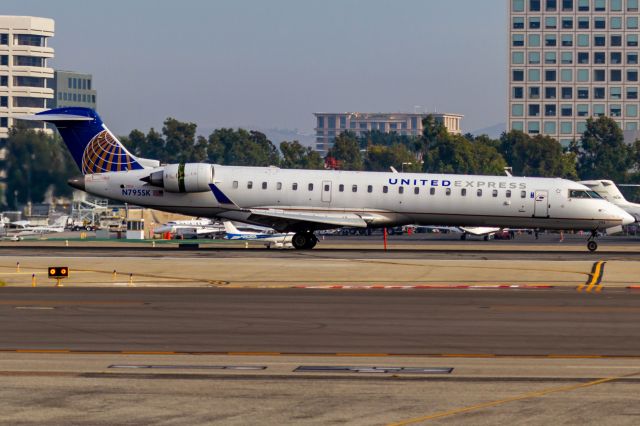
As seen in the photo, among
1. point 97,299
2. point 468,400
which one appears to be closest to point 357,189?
point 97,299

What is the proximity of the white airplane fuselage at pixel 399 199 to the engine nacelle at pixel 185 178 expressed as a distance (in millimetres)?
248

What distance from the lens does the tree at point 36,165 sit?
7575 centimetres

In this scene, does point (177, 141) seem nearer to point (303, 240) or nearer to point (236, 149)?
point (236, 149)

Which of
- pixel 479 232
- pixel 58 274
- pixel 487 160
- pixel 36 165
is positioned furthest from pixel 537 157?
pixel 58 274

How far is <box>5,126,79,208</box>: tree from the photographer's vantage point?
75750 millimetres

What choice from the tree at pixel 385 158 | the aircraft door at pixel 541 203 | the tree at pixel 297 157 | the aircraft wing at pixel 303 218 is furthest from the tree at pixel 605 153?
the aircraft wing at pixel 303 218

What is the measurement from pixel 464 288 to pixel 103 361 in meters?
16.2

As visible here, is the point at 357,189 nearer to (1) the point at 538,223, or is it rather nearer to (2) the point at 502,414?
(1) the point at 538,223

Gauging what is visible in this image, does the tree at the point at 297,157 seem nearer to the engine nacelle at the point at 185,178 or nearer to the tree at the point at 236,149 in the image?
the tree at the point at 236,149

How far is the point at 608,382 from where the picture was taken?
17828 millimetres

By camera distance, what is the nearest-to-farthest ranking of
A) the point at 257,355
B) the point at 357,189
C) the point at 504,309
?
the point at 257,355 → the point at 504,309 → the point at 357,189

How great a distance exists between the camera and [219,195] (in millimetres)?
51125

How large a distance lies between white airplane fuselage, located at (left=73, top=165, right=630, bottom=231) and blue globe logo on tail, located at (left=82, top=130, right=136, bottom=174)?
188cm

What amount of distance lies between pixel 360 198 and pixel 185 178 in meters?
7.82
